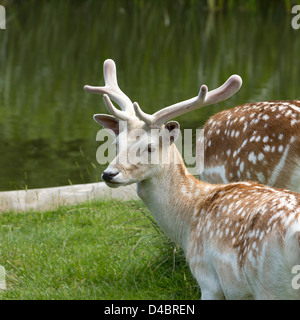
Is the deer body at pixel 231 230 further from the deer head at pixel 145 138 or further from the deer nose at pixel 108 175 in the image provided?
the deer nose at pixel 108 175

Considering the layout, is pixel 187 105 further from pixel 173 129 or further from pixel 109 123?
pixel 109 123

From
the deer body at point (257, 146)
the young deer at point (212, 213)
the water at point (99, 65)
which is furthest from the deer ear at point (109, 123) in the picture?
the water at point (99, 65)

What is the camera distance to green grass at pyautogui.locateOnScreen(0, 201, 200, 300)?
5.05m

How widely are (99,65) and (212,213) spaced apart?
12.0m

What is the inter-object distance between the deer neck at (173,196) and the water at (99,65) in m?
3.09

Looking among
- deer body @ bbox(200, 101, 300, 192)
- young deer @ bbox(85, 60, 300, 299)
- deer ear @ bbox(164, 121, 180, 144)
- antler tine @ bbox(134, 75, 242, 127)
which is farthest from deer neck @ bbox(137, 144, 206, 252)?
deer body @ bbox(200, 101, 300, 192)

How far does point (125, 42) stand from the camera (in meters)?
19.0

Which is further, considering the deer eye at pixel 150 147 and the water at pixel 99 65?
the water at pixel 99 65

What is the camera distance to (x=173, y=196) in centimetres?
453

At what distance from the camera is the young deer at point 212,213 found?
11.4 ft

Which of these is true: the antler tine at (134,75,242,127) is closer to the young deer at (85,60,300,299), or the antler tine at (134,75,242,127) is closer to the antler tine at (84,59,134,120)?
the young deer at (85,60,300,299)

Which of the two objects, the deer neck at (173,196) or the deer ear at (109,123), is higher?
the deer ear at (109,123)
